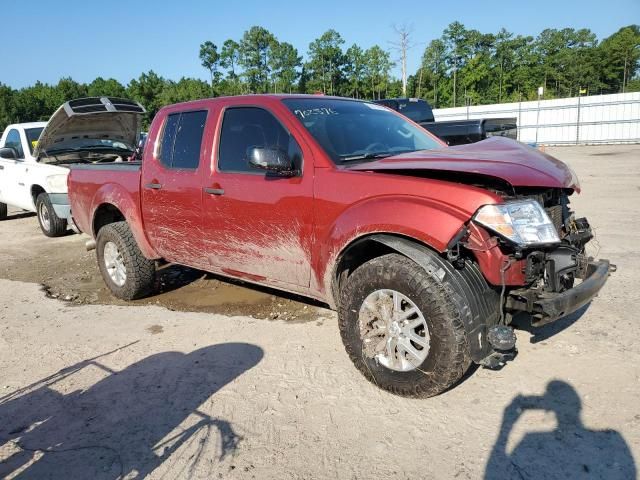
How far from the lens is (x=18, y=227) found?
10391 millimetres

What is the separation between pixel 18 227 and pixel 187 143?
7671mm

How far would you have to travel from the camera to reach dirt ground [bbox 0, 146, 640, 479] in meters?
2.63

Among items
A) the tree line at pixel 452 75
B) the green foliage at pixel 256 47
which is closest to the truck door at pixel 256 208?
the tree line at pixel 452 75

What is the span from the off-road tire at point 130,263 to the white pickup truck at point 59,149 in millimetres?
2753

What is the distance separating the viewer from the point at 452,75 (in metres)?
72.2

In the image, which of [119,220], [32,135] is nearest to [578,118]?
[32,135]

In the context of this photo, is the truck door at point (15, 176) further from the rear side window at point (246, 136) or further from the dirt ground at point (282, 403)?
the rear side window at point (246, 136)

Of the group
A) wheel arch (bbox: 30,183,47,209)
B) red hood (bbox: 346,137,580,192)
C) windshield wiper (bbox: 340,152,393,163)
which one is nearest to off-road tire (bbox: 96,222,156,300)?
windshield wiper (bbox: 340,152,393,163)

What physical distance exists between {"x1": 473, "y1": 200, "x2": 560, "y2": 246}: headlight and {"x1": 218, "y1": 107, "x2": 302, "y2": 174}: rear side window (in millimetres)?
1527

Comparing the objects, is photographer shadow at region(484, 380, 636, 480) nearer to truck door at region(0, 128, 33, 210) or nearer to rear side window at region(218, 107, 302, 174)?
rear side window at region(218, 107, 302, 174)

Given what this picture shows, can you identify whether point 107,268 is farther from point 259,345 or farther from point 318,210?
point 318,210

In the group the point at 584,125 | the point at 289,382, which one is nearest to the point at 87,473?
the point at 289,382

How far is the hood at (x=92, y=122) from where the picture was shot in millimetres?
7426

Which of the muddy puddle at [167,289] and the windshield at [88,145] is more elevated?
the windshield at [88,145]
